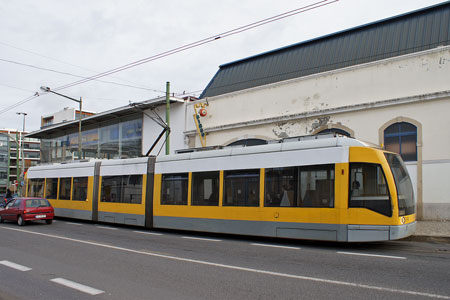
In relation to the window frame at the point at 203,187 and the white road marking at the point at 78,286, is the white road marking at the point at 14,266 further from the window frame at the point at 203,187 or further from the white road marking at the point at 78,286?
the window frame at the point at 203,187

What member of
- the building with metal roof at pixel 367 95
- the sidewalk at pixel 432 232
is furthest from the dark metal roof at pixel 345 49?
the sidewalk at pixel 432 232

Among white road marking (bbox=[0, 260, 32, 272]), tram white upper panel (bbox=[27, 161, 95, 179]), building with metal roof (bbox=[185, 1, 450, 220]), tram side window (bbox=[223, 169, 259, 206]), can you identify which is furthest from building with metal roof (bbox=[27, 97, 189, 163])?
white road marking (bbox=[0, 260, 32, 272])

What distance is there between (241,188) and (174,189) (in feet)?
10.3

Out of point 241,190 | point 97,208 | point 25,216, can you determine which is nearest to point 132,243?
point 241,190

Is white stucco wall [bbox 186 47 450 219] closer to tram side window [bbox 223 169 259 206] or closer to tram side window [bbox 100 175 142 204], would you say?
tram side window [bbox 223 169 259 206]

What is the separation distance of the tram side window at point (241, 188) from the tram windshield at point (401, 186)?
12.3 feet

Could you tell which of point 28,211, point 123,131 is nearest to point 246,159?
point 28,211

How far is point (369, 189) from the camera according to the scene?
9.41m

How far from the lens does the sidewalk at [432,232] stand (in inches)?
430

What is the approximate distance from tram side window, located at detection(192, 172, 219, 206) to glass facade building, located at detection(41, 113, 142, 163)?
17.0 m

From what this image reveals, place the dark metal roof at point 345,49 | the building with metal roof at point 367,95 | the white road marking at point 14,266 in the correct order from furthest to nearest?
the dark metal roof at point 345,49 → the building with metal roof at point 367,95 → the white road marking at point 14,266

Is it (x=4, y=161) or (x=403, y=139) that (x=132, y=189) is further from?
(x=4, y=161)

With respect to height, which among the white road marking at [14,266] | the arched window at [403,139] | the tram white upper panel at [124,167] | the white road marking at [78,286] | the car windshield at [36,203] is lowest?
the white road marking at [14,266]

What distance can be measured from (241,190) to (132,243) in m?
3.62
